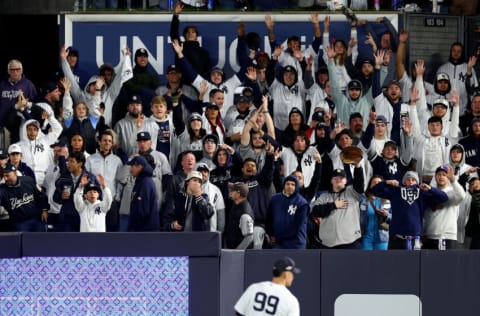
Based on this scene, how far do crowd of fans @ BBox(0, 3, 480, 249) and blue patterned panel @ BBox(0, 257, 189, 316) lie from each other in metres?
1.20

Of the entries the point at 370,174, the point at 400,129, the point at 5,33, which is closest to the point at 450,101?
the point at 400,129

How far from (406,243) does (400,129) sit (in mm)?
3321

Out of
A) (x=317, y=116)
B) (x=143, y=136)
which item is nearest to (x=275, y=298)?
(x=143, y=136)

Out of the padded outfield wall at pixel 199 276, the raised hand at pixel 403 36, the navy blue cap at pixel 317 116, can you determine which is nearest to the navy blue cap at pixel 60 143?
the padded outfield wall at pixel 199 276

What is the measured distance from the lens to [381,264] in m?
16.9

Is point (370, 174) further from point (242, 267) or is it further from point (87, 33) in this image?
point (87, 33)

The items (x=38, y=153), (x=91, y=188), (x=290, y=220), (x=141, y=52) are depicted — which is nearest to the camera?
(x=290, y=220)

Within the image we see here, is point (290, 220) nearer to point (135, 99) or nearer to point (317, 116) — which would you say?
point (317, 116)

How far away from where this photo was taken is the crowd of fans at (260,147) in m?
17.9

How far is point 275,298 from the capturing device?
46.0 ft

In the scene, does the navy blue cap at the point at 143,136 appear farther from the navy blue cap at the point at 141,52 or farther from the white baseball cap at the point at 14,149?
the navy blue cap at the point at 141,52

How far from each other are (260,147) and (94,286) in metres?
3.71

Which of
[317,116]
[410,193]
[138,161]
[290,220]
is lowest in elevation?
[290,220]

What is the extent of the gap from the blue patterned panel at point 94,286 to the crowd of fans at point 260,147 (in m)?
1.20
